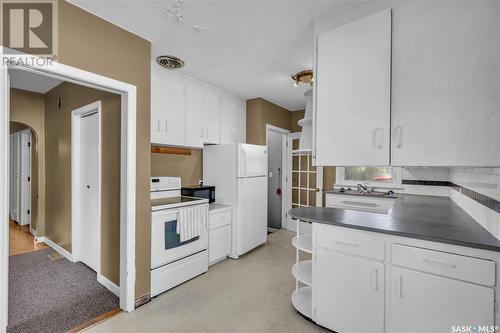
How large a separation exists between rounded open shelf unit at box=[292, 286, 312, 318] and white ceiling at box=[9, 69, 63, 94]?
411cm

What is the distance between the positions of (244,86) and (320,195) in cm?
236

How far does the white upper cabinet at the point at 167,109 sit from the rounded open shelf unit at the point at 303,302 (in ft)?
7.21

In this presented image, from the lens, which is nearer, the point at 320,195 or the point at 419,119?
the point at 419,119

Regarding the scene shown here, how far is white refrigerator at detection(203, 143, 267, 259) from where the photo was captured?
330cm

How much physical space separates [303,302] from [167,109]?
8.40ft

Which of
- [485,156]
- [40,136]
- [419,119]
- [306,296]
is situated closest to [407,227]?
[485,156]

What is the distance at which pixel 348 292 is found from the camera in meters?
1.62

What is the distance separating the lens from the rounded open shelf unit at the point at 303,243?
6.36 ft

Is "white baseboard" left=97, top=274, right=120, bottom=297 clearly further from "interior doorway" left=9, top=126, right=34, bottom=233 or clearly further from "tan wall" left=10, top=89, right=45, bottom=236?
"interior doorway" left=9, top=126, right=34, bottom=233

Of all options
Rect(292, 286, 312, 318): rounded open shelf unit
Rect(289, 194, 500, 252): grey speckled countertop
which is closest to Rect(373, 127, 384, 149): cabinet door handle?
Rect(289, 194, 500, 252): grey speckled countertop

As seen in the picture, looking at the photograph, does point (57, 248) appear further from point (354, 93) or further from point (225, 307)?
point (354, 93)

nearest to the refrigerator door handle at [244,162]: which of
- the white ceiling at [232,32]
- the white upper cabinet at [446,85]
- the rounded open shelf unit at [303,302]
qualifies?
the white ceiling at [232,32]

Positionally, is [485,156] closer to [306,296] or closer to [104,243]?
[306,296]

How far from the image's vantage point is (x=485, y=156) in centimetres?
132
